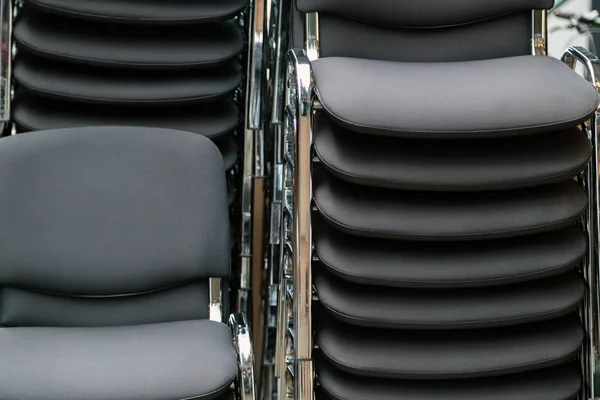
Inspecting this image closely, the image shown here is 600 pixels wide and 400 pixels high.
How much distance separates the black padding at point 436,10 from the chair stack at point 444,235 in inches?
11.5

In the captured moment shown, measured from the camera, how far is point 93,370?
63.2 inches

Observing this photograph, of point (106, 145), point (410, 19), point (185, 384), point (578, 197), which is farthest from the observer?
point (410, 19)

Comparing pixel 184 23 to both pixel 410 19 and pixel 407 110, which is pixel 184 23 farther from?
pixel 407 110

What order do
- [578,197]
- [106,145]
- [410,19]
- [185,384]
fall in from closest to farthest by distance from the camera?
[185,384] < [578,197] < [106,145] < [410,19]

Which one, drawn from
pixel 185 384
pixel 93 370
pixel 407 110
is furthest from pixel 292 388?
pixel 407 110

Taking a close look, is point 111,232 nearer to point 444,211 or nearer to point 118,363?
point 118,363

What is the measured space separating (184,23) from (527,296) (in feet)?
3.09

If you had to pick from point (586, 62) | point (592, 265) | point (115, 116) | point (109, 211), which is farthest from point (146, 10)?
point (592, 265)

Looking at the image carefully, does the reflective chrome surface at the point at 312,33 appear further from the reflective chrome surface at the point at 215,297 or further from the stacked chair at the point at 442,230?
the reflective chrome surface at the point at 215,297

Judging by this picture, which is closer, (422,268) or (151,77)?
(422,268)

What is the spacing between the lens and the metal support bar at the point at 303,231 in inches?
64.3

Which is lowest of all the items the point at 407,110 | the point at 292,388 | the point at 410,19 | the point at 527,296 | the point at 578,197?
the point at 292,388

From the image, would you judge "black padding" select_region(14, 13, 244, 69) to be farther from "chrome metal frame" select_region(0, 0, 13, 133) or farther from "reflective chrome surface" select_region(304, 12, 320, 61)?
"reflective chrome surface" select_region(304, 12, 320, 61)

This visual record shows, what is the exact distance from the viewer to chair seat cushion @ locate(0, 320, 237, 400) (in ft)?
5.11
